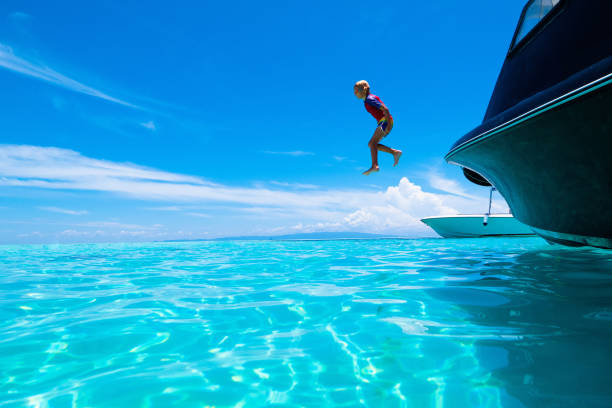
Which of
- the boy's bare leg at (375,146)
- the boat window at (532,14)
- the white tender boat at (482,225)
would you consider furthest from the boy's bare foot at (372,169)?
the white tender boat at (482,225)

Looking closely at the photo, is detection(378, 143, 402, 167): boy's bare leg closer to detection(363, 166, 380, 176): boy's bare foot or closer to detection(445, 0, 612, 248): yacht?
detection(363, 166, 380, 176): boy's bare foot

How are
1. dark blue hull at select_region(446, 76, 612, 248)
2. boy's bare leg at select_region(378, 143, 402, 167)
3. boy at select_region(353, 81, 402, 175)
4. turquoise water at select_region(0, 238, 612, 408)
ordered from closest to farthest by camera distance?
turquoise water at select_region(0, 238, 612, 408), dark blue hull at select_region(446, 76, 612, 248), boy at select_region(353, 81, 402, 175), boy's bare leg at select_region(378, 143, 402, 167)

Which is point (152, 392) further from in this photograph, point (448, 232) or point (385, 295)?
point (448, 232)

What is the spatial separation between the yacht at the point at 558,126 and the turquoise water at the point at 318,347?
75 cm

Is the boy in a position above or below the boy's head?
below

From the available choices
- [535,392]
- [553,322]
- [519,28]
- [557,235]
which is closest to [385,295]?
[553,322]

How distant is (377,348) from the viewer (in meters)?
1.81

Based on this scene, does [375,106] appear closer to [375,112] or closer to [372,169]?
[375,112]

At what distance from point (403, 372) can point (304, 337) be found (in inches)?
26.0

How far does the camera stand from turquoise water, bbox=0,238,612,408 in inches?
54.6

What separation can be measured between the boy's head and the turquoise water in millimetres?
3222

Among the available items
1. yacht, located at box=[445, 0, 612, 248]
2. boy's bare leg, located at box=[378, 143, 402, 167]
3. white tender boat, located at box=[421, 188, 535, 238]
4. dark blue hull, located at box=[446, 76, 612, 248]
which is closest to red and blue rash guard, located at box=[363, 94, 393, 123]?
boy's bare leg, located at box=[378, 143, 402, 167]

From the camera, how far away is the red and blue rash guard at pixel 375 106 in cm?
523

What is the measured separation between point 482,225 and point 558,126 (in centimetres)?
1415
